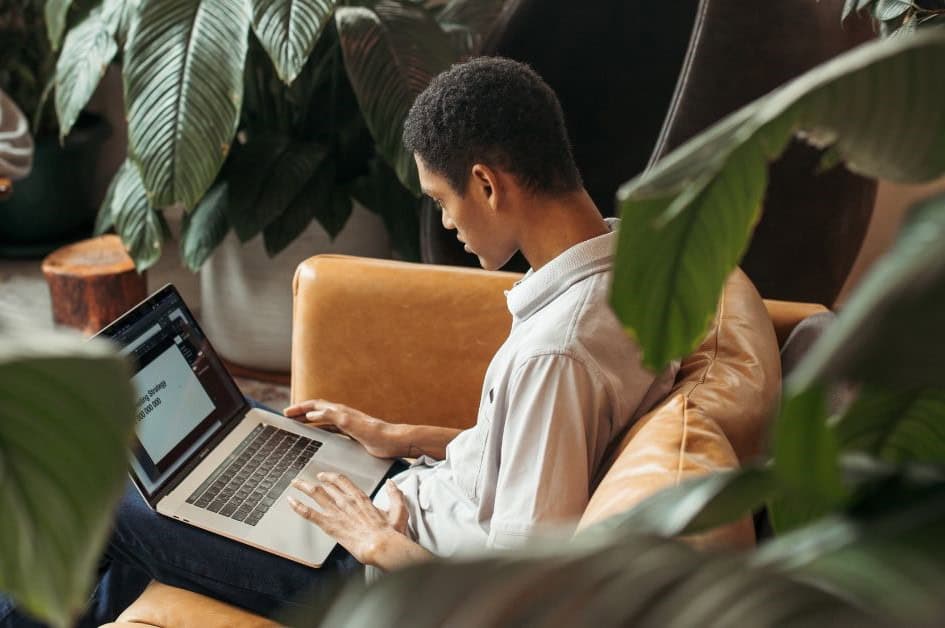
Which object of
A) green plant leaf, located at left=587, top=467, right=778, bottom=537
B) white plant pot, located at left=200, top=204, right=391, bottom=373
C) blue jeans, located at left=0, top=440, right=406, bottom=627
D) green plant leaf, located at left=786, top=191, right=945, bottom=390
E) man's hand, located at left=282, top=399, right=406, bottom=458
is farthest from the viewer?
white plant pot, located at left=200, top=204, right=391, bottom=373

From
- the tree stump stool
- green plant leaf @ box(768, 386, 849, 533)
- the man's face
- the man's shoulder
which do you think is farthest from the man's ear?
the tree stump stool

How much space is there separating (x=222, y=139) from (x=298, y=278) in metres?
0.72

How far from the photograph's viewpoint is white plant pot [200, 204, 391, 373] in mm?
2590

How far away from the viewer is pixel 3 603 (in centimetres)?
131

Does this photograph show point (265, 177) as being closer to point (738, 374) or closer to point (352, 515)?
point (352, 515)

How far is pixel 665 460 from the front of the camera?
2.92ft

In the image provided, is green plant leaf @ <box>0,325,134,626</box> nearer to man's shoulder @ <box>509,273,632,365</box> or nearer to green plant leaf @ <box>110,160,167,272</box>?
man's shoulder @ <box>509,273,632,365</box>

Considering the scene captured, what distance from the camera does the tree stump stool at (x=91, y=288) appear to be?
8.69 ft

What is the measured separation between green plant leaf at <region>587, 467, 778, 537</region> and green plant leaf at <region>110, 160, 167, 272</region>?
7.10 ft

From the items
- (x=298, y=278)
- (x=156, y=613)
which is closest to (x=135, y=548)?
(x=156, y=613)

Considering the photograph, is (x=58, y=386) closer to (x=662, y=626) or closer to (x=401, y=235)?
(x=662, y=626)

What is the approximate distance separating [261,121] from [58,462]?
250cm

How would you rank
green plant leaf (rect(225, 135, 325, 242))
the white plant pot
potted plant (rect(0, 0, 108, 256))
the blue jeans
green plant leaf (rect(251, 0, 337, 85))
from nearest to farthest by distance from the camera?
1. the blue jeans
2. green plant leaf (rect(251, 0, 337, 85))
3. green plant leaf (rect(225, 135, 325, 242))
4. the white plant pot
5. potted plant (rect(0, 0, 108, 256))

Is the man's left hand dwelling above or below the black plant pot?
above
